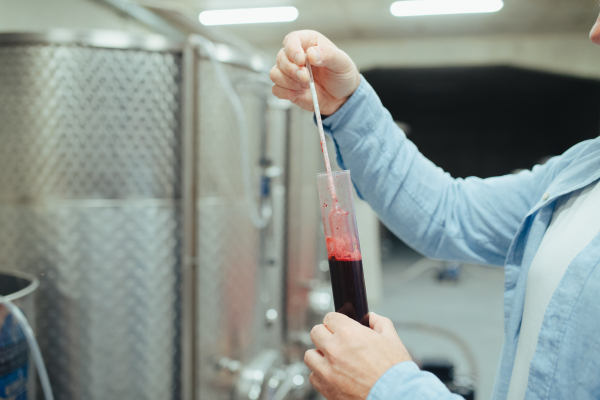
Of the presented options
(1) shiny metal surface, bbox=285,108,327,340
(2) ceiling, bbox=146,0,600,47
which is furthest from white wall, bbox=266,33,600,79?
(1) shiny metal surface, bbox=285,108,327,340

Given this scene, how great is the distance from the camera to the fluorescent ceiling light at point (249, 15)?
12.8 ft

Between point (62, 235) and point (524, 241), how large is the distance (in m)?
1.05

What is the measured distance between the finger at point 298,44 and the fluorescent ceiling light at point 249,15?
133 inches

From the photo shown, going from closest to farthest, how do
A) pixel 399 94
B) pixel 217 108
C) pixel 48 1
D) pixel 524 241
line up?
pixel 524 241
pixel 217 108
pixel 48 1
pixel 399 94

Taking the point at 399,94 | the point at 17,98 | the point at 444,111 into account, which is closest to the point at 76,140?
the point at 17,98

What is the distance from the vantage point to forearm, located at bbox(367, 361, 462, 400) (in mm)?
487

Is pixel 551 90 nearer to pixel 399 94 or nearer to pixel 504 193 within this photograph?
pixel 399 94

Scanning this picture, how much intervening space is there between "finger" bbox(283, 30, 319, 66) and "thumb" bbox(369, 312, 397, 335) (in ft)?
1.22

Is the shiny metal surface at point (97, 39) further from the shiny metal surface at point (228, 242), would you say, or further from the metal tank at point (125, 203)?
the shiny metal surface at point (228, 242)

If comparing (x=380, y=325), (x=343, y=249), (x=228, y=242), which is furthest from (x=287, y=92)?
(x=228, y=242)

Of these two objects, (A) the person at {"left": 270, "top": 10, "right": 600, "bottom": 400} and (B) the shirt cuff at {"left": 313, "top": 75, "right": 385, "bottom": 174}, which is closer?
(A) the person at {"left": 270, "top": 10, "right": 600, "bottom": 400}

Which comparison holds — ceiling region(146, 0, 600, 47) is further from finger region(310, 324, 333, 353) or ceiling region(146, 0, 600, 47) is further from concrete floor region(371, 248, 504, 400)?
finger region(310, 324, 333, 353)

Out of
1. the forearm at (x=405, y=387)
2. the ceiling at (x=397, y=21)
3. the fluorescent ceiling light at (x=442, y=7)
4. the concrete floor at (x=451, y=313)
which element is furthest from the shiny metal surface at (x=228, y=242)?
the fluorescent ceiling light at (x=442, y=7)

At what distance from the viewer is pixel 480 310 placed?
425 cm
